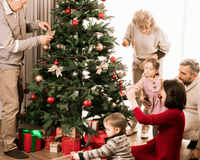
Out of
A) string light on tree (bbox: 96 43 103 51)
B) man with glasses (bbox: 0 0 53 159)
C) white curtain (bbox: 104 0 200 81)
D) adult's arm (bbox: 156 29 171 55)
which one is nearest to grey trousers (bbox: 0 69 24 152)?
man with glasses (bbox: 0 0 53 159)

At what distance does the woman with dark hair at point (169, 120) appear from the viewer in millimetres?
1940

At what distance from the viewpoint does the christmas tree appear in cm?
247

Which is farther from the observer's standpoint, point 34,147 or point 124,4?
point 124,4

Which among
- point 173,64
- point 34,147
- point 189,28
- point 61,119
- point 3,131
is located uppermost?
point 189,28

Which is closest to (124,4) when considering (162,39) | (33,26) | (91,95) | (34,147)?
(162,39)

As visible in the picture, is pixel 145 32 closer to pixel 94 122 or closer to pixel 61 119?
pixel 94 122

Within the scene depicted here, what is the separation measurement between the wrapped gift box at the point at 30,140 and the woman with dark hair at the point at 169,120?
113 centimetres

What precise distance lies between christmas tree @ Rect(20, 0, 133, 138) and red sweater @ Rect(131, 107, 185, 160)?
58 cm

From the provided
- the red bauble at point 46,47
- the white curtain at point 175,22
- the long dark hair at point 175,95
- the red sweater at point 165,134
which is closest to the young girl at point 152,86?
the red sweater at point 165,134

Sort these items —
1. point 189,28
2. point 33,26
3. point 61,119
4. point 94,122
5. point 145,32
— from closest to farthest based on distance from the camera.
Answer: point 61,119 < point 94,122 < point 33,26 < point 145,32 < point 189,28

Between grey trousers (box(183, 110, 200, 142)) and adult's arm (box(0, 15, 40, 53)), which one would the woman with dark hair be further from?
adult's arm (box(0, 15, 40, 53))

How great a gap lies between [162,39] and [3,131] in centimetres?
220

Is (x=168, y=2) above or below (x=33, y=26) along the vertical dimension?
above

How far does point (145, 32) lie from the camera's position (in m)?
3.02
